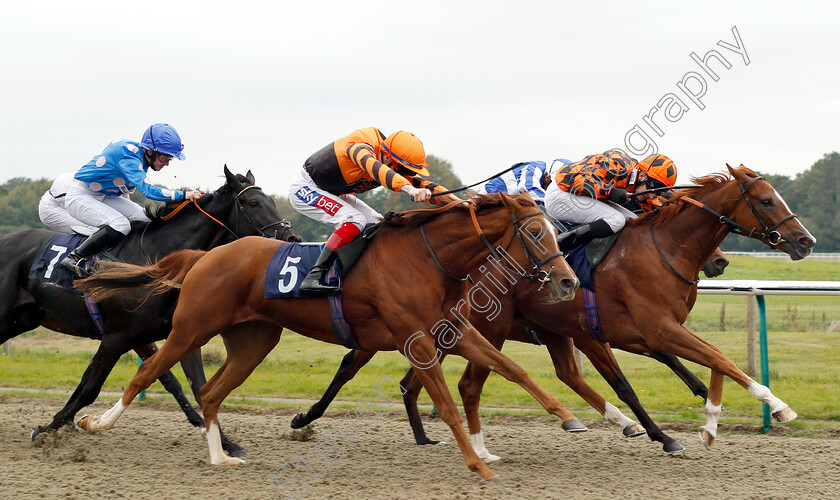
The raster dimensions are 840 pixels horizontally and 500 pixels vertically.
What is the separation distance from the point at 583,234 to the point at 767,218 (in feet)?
3.92

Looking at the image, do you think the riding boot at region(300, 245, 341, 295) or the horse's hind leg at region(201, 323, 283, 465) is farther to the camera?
the horse's hind leg at region(201, 323, 283, 465)

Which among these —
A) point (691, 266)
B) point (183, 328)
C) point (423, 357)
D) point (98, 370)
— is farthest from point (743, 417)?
point (98, 370)

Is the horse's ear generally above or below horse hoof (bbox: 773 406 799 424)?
above

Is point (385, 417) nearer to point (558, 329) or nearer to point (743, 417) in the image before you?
point (558, 329)

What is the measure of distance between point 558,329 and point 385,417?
7.01 ft


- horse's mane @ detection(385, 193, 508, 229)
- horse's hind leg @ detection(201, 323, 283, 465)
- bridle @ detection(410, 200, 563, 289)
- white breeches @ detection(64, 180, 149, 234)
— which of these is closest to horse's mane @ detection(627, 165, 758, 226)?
bridle @ detection(410, 200, 563, 289)

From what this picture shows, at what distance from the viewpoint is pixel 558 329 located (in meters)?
5.62

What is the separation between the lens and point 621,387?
5.58m

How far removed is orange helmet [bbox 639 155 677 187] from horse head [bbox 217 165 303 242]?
2624mm

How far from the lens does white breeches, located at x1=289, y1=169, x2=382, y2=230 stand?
5125 mm

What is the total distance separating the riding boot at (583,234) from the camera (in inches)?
220

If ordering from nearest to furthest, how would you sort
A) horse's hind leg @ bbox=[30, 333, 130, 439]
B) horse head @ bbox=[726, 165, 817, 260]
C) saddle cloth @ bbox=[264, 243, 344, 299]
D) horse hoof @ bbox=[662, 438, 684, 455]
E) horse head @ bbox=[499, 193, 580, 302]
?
horse head @ bbox=[499, 193, 580, 302], saddle cloth @ bbox=[264, 243, 344, 299], horse head @ bbox=[726, 165, 817, 260], horse hoof @ bbox=[662, 438, 684, 455], horse's hind leg @ bbox=[30, 333, 130, 439]

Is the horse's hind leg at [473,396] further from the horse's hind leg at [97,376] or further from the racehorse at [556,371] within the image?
the horse's hind leg at [97,376]

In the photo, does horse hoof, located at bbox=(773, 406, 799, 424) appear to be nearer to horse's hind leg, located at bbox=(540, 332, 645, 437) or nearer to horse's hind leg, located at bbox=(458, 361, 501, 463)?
horse's hind leg, located at bbox=(540, 332, 645, 437)
